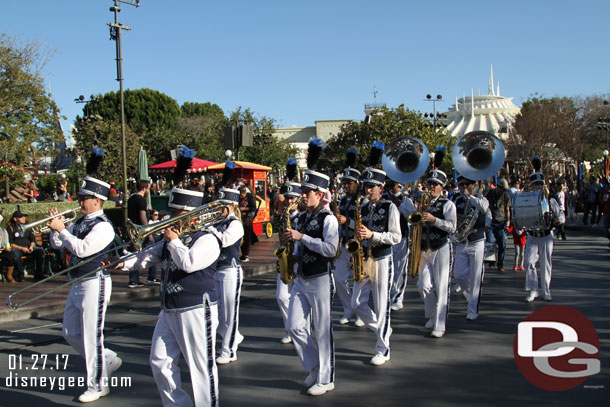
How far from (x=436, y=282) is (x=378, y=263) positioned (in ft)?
4.41

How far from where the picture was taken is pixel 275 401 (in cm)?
532

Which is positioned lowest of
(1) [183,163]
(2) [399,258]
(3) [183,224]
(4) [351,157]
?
(2) [399,258]

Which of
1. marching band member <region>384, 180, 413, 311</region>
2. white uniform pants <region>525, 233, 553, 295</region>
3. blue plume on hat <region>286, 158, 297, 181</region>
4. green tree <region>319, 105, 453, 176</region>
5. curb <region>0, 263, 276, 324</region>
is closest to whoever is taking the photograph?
curb <region>0, 263, 276, 324</region>

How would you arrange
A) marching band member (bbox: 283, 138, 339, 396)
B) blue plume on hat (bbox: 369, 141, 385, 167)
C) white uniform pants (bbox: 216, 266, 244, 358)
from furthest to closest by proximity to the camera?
1. blue plume on hat (bbox: 369, 141, 385, 167)
2. white uniform pants (bbox: 216, 266, 244, 358)
3. marching band member (bbox: 283, 138, 339, 396)

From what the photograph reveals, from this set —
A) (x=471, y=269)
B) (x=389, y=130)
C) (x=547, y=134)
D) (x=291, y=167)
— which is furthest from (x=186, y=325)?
(x=547, y=134)

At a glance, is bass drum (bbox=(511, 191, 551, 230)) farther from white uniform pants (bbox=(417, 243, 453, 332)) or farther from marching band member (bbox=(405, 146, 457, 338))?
white uniform pants (bbox=(417, 243, 453, 332))

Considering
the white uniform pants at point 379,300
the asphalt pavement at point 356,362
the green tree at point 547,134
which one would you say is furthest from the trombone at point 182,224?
the green tree at point 547,134

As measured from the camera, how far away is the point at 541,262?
9.70 meters

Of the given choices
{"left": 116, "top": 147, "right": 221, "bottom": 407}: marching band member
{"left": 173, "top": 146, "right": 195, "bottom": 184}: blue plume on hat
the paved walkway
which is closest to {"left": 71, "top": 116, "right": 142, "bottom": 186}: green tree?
the paved walkway

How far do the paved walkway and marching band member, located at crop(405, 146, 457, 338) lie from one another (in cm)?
223

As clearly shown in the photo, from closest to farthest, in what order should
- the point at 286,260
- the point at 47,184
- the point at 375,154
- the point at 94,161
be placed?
1. the point at 286,260
2. the point at 94,161
3. the point at 375,154
4. the point at 47,184

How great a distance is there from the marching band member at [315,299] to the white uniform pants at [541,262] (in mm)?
5191

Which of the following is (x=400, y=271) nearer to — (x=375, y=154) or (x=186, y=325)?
(x=375, y=154)

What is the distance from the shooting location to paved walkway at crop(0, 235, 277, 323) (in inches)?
368
